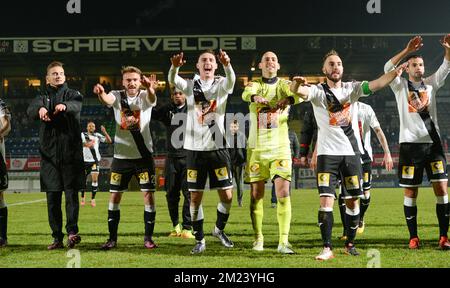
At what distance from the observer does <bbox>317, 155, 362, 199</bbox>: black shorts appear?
596 centimetres

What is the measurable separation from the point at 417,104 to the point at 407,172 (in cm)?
88

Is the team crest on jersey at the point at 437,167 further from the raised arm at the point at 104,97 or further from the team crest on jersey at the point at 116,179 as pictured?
the raised arm at the point at 104,97

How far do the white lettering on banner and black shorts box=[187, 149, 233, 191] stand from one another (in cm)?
2415

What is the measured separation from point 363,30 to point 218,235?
74.8ft

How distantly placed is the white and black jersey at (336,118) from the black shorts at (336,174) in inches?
2.7

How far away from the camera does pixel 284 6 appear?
25.6 metres

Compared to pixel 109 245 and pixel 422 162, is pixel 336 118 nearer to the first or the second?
pixel 422 162

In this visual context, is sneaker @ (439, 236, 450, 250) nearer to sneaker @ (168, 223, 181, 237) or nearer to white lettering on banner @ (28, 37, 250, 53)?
sneaker @ (168, 223, 181, 237)

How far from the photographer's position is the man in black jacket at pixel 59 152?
6934 millimetres

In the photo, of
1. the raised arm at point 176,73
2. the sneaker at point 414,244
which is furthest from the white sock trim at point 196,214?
the sneaker at point 414,244

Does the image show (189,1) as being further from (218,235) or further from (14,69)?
(218,235)

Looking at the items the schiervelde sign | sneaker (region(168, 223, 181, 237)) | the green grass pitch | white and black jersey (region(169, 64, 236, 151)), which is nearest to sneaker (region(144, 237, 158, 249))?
the green grass pitch

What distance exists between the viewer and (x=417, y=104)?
268 inches

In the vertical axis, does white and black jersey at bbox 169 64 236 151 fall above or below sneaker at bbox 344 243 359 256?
above
